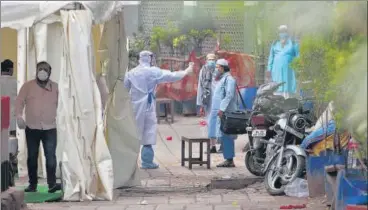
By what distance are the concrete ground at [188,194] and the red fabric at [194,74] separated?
5.48 meters

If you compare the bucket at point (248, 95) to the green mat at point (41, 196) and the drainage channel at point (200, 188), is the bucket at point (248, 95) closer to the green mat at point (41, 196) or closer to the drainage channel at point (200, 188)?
the drainage channel at point (200, 188)

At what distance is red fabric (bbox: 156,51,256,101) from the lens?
23.8m

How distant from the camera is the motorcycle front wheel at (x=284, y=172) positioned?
1320 cm

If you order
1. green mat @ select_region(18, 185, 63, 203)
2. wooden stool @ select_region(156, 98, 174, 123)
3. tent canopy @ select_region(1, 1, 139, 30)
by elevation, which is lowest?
green mat @ select_region(18, 185, 63, 203)

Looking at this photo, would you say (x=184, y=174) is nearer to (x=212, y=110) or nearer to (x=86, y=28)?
(x=212, y=110)

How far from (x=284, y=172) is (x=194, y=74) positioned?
41.3 feet

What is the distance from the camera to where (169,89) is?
26.3 metres

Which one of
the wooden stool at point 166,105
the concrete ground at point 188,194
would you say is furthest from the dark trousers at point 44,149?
the wooden stool at point 166,105

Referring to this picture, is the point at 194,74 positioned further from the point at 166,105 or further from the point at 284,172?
the point at 284,172

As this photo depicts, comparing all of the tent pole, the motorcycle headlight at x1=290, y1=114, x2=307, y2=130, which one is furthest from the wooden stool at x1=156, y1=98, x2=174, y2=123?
the motorcycle headlight at x1=290, y1=114, x2=307, y2=130

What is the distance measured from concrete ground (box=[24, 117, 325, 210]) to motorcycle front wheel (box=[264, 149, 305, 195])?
0.15m

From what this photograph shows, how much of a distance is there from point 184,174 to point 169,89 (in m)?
10.0

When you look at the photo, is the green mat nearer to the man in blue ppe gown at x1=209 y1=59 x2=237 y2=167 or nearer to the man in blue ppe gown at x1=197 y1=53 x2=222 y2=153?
the man in blue ppe gown at x1=209 y1=59 x2=237 y2=167

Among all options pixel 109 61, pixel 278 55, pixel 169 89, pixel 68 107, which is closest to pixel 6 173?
pixel 68 107
